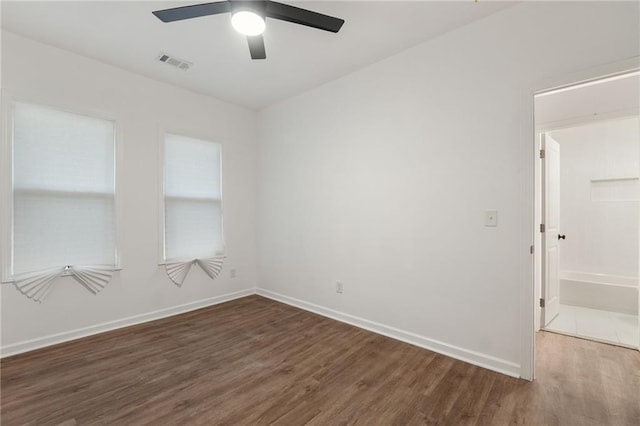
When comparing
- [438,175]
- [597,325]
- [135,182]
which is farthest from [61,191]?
[597,325]

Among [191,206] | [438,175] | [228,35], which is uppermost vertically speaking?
[228,35]

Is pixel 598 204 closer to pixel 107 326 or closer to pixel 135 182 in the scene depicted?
pixel 135 182

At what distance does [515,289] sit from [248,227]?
3.46 meters

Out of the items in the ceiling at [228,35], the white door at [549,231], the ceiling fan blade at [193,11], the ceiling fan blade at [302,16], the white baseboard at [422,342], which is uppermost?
the ceiling at [228,35]

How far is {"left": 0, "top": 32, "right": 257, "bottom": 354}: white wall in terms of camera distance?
8.53 ft

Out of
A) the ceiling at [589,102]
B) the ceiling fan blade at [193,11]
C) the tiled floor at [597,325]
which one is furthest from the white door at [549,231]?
the ceiling fan blade at [193,11]

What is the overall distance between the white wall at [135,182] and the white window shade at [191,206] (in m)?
0.12

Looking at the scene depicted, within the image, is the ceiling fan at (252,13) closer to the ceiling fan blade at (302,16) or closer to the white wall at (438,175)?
the ceiling fan blade at (302,16)

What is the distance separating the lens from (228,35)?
8.36 feet

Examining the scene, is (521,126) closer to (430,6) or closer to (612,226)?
(430,6)

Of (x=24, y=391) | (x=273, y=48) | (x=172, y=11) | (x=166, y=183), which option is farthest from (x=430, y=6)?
(x=24, y=391)

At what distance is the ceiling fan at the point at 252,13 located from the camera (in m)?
1.70

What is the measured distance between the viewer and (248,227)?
174 inches

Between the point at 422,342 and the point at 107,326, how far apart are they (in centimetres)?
325
